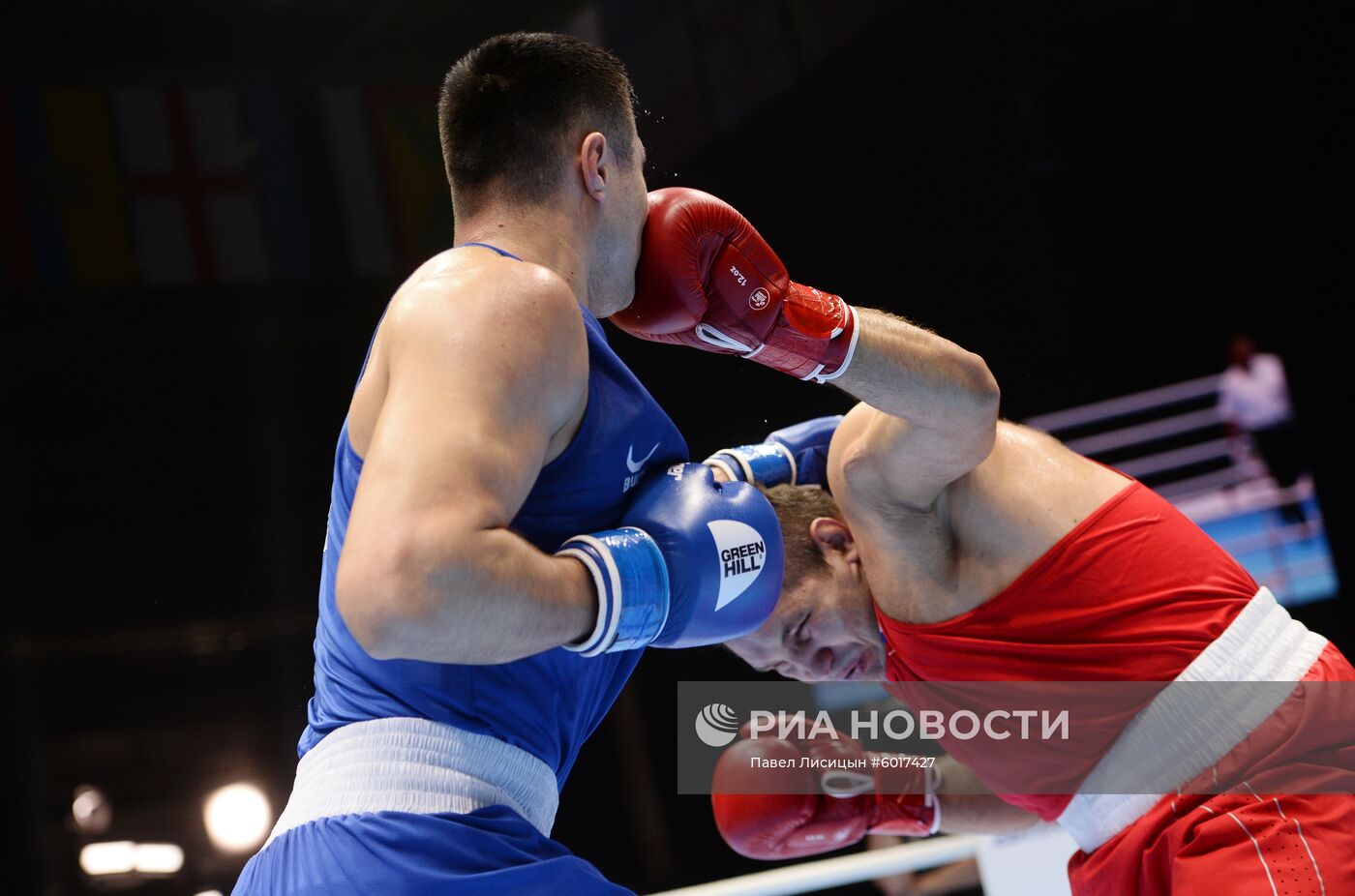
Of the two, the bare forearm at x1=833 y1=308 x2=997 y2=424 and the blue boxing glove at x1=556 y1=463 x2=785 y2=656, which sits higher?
the bare forearm at x1=833 y1=308 x2=997 y2=424

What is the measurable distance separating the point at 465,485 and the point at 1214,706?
151 centimetres

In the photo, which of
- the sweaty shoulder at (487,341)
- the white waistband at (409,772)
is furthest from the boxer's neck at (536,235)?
the white waistband at (409,772)

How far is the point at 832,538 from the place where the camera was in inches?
103

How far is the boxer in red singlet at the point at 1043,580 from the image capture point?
198 centimetres

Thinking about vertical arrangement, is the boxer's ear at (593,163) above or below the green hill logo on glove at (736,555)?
above

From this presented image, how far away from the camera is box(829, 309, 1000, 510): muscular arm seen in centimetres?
205

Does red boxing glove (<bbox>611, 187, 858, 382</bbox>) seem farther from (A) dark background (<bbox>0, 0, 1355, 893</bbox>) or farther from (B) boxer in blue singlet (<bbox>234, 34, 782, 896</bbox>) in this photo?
(A) dark background (<bbox>0, 0, 1355, 893</bbox>)

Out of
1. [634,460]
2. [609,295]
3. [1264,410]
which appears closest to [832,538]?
[609,295]

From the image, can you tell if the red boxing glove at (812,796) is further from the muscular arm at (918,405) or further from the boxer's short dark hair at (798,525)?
the muscular arm at (918,405)

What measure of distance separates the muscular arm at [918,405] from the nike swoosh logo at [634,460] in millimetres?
514

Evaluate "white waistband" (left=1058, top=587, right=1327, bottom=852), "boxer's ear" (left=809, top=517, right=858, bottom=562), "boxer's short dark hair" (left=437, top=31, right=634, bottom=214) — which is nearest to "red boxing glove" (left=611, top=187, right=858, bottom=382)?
"boxer's short dark hair" (left=437, top=31, right=634, bottom=214)

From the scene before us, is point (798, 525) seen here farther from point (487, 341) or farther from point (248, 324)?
point (248, 324)

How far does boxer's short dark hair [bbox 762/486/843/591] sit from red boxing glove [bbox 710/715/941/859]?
0.46m

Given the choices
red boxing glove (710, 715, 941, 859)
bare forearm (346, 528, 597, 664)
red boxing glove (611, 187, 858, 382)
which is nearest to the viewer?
bare forearm (346, 528, 597, 664)
